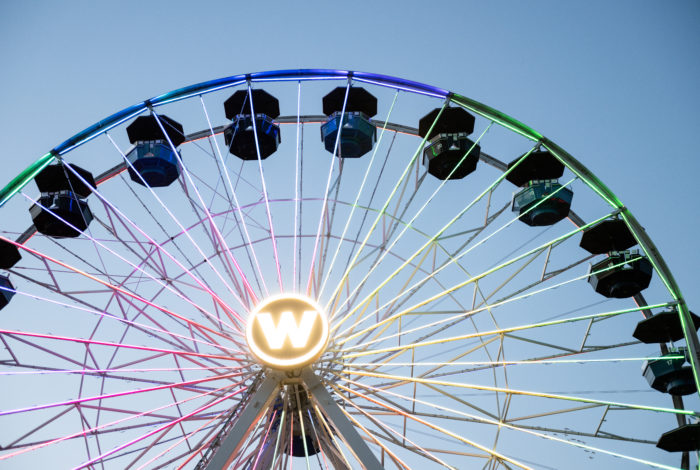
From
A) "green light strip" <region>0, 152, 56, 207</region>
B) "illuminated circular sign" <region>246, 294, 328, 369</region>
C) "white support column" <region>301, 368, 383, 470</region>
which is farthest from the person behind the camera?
"green light strip" <region>0, 152, 56, 207</region>

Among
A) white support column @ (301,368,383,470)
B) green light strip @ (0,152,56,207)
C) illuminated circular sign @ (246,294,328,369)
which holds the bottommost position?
white support column @ (301,368,383,470)

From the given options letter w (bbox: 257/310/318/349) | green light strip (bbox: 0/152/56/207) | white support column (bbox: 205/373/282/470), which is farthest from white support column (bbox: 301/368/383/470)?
green light strip (bbox: 0/152/56/207)

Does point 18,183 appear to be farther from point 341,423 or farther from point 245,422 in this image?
point 341,423

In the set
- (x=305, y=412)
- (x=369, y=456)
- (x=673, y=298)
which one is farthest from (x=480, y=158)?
(x=369, y=456)

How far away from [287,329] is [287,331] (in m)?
0.03

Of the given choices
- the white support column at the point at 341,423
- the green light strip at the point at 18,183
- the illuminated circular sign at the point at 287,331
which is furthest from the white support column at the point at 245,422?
the green light strip at the point at 18,183

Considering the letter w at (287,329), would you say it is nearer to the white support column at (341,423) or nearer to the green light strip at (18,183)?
the white support column at (341,423)

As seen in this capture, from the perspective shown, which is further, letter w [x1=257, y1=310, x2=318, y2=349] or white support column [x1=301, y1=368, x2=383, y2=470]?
letter w [x1=257, y1=310, x2=318, y2=349]

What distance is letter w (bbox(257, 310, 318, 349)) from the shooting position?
29.9 feet

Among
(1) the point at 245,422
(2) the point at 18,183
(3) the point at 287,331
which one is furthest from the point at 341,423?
(2) the point at 18,183

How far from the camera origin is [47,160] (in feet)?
37.8

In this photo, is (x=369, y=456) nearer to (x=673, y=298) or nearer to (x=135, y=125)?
(x=673, y=298)

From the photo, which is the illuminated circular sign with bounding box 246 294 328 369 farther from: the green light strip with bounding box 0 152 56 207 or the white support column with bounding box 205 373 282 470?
the green light strip with bounding box 0 152 56 207

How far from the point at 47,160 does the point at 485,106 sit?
8528 millimetres
